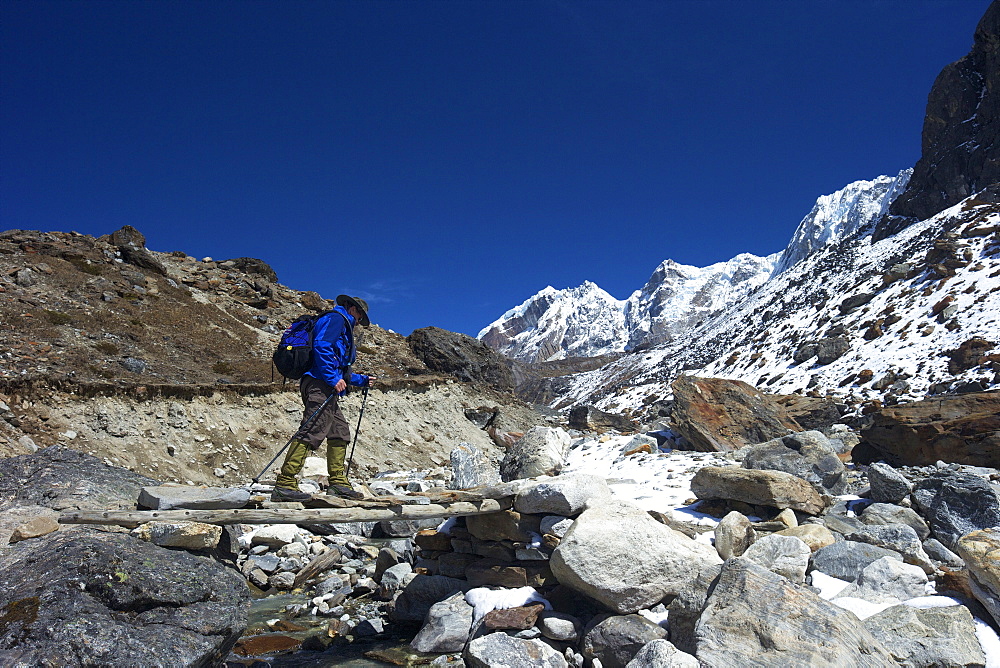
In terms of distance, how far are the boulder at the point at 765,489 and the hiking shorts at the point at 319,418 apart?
597cm

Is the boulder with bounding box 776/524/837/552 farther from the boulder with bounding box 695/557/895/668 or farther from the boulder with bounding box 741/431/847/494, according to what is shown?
the boulder with bounding box 695/557/895/668

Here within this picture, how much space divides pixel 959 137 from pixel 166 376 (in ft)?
294

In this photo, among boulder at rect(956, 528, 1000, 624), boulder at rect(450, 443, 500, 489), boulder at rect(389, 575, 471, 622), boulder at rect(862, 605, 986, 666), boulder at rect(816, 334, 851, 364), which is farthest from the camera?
boulder at rect(816, 334, 851, 364)

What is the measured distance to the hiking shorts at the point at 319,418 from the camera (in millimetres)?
6156

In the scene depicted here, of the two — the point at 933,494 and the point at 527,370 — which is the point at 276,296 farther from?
the point at 527,370

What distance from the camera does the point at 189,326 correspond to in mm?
23078

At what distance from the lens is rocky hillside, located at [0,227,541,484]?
44.8 feet

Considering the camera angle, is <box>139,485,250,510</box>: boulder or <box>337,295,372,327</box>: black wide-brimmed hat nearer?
<box>139,485,250,510</box>: boulder

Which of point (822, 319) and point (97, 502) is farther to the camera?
point (822, 319)

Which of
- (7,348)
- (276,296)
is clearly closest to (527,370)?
(276,296)

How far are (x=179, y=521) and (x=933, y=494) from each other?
30.4 feet

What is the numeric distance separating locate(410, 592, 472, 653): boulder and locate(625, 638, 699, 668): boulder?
2.98 metres

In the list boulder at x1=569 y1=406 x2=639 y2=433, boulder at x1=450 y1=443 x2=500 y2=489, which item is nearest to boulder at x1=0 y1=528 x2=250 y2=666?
boulder at x1=450 y1=443 x2=500 y2=489

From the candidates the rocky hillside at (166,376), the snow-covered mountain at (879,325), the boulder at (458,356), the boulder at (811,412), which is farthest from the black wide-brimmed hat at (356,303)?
the snow-covered mountain at (879,325)
